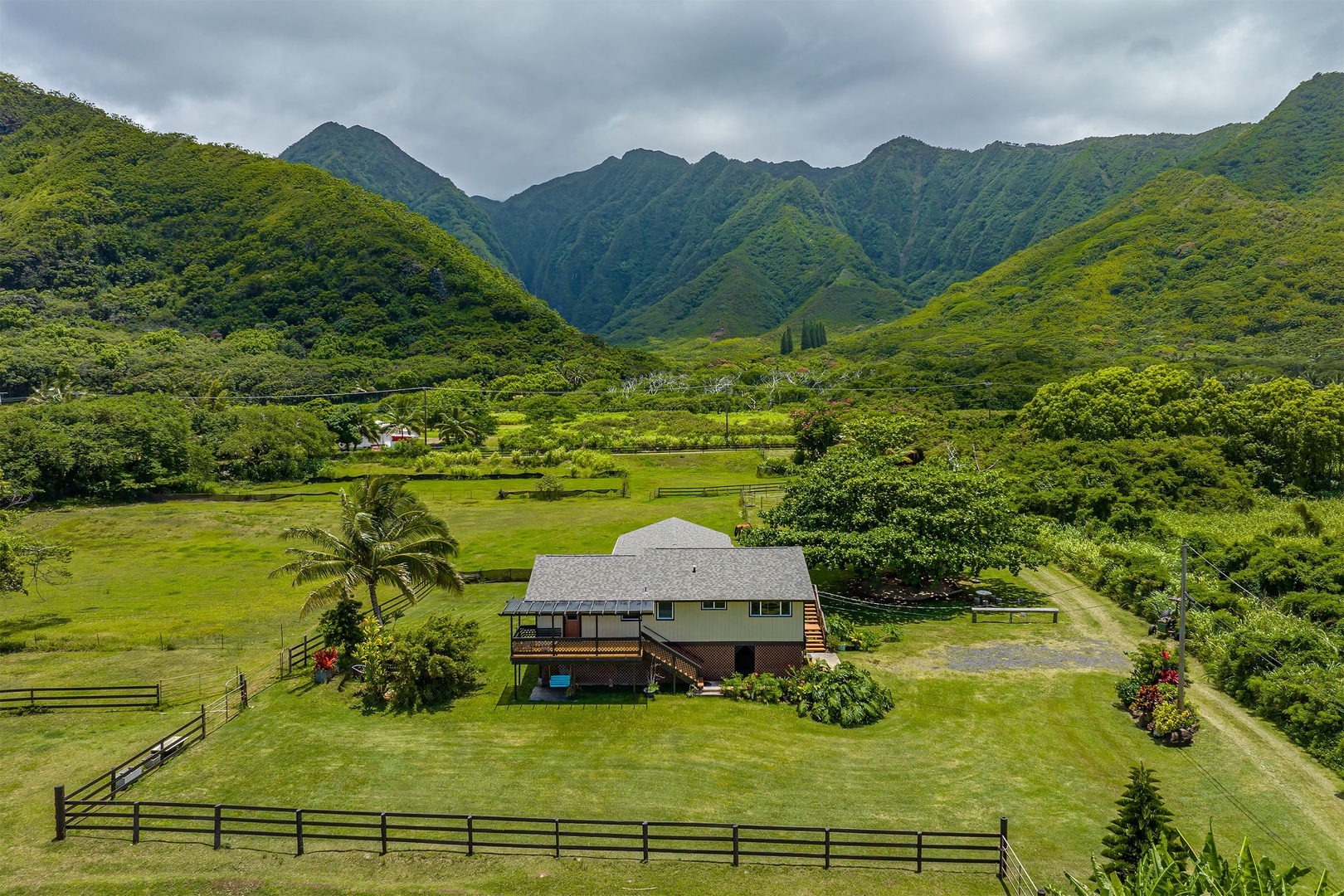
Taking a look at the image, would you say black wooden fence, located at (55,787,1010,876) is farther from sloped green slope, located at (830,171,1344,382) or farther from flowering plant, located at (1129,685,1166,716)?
sloped green slope, located at (830,171,1344,382)

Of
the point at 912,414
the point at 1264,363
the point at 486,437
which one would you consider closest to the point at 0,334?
the point at 486,437

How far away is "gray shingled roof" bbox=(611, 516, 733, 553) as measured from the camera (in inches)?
1427

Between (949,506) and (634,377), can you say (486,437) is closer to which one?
(634,377)

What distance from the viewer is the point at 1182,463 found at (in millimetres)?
54938

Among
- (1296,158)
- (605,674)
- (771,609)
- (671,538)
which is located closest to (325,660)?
(605,674)

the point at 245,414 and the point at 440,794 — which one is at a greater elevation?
the point at 245,414

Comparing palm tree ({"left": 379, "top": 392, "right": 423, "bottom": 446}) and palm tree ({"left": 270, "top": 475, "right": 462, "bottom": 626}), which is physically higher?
palm tree ({"left": 379, "top": 392, "right": 423, "bottom": 446})

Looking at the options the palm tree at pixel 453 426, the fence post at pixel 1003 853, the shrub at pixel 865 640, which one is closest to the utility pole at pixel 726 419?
the palm tree at pixel 453 426

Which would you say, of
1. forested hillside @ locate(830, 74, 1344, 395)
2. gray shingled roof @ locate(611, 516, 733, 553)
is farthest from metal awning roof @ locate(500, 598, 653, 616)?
forested hillside @ locate(830, 74, 1344, 395)

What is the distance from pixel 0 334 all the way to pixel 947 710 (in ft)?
545

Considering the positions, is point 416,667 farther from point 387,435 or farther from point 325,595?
point 387,435

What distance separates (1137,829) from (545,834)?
12.3 meters

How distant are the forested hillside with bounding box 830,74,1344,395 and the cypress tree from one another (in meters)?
103

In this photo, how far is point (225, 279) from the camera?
165 metres
